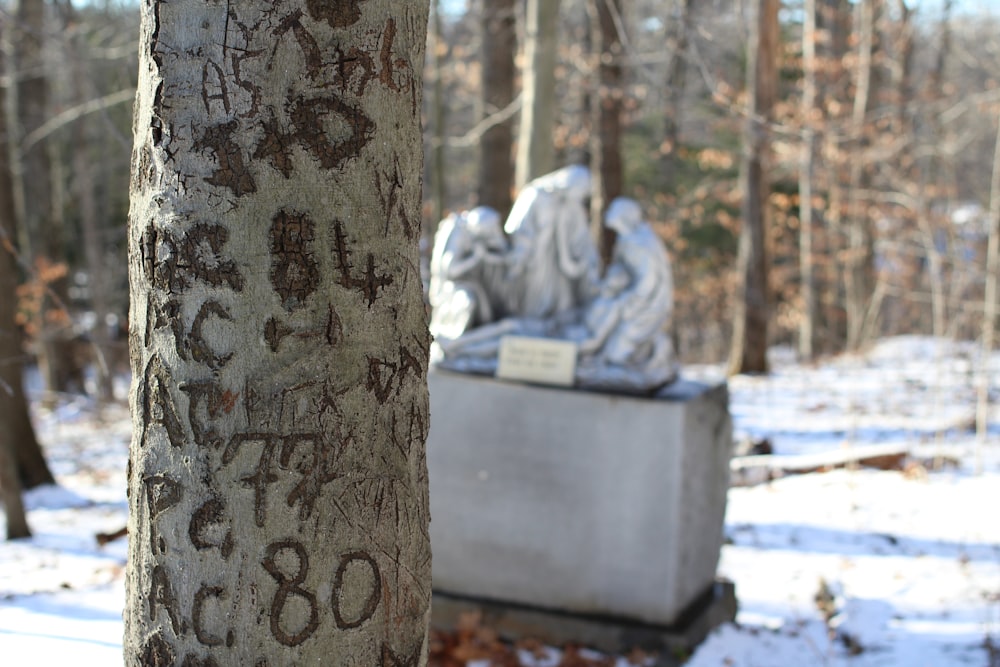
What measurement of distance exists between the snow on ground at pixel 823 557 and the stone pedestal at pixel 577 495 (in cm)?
49

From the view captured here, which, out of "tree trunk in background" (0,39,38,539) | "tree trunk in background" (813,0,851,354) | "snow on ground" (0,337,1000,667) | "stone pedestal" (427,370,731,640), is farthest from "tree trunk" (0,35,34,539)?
"tree trunk in background" (813,0,851,354)

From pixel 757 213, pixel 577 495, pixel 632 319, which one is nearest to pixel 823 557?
pixel 577 495

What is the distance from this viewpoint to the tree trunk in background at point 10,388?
5406 millimetres

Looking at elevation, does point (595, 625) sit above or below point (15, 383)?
below

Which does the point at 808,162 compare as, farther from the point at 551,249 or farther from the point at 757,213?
the point at 551,249

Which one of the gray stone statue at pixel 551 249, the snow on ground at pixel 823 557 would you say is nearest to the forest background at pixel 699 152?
the gray stone statue at pixel 551 249

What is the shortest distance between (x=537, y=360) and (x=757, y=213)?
312 inches

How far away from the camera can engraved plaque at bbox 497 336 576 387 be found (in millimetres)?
4520

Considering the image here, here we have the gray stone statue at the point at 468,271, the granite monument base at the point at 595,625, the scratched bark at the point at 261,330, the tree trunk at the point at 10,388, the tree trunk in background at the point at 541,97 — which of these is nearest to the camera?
the scratched bark at the point at 261,330

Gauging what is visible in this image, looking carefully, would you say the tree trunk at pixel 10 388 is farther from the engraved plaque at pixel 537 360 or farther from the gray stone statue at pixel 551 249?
the gray stone statue at pixel 551 249

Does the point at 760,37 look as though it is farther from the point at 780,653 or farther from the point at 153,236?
the point at 153,236

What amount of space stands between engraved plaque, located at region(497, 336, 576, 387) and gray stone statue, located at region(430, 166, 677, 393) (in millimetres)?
58

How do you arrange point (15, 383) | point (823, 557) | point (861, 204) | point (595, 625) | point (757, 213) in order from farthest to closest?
point (861, 204), point (757, 213), point (15, 383), point (823, 557), point (595, 625)

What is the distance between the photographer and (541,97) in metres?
8.83
